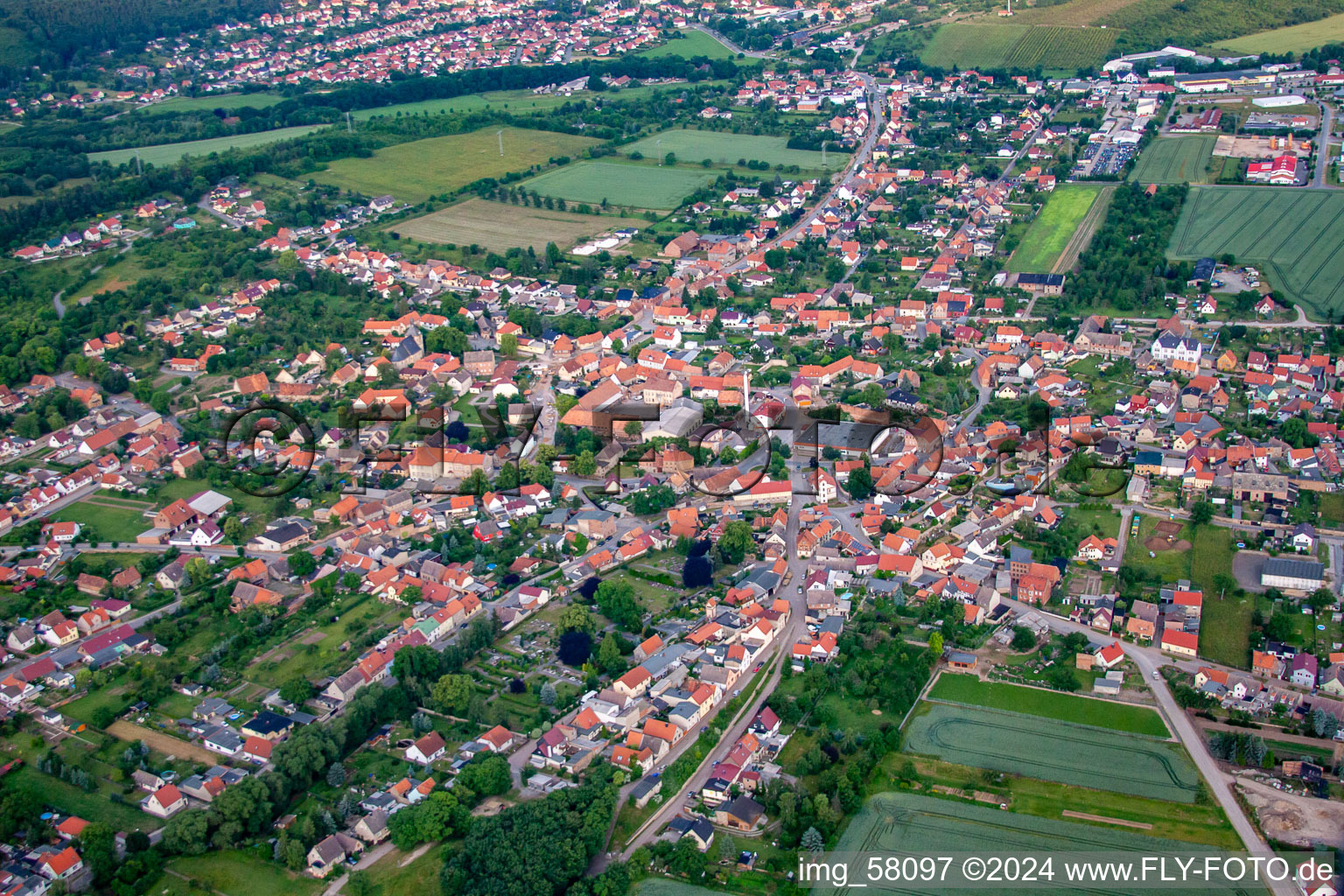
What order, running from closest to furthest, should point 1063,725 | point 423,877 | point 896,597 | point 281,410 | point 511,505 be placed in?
point 423,877 < point 1063,725 < point 896,597 < point 511,505 < point 281,410

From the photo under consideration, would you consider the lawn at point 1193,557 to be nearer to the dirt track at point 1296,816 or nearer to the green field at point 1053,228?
the dirt track at point 1296,816

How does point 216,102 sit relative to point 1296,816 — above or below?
above

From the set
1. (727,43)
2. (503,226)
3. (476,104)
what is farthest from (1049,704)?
(727,43)

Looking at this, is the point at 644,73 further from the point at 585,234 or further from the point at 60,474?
the point at 60,474

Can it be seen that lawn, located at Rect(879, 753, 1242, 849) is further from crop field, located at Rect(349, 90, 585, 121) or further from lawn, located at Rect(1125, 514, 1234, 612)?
crop field, located at Rect(349, 90, 585, 121)

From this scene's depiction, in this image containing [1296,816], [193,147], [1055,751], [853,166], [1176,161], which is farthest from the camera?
[193,147]

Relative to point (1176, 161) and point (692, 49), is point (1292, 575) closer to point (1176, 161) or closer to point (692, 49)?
point (1176, 161)

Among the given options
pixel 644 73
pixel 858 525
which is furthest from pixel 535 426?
pixel 644 73
